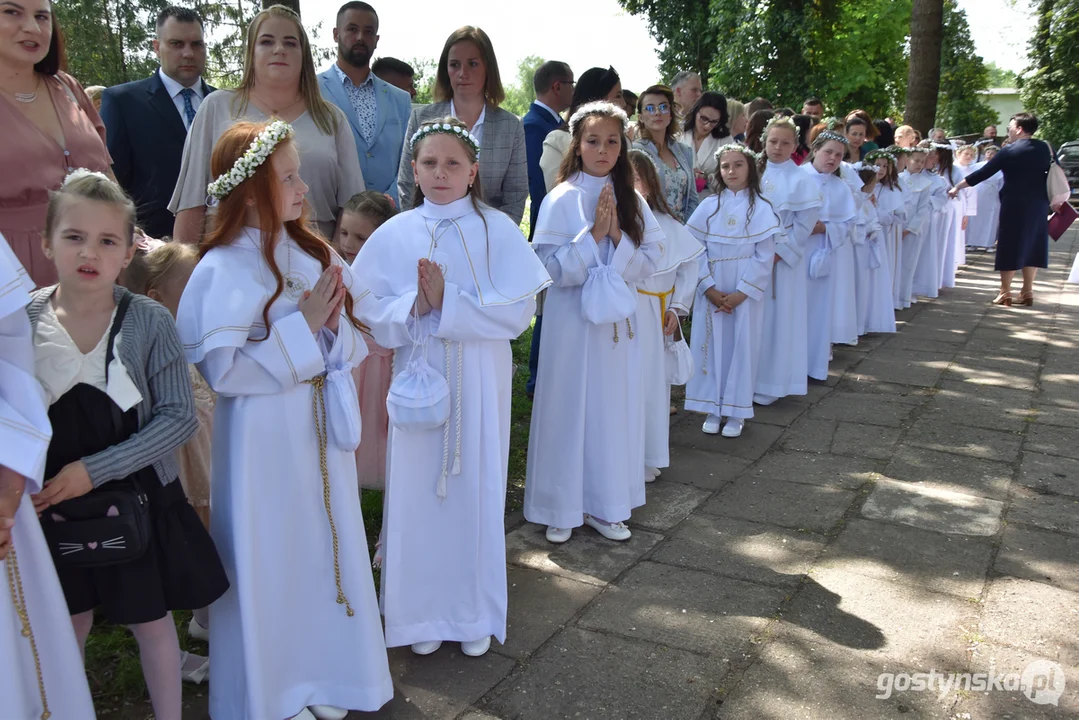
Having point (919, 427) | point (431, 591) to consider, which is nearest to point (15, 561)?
point (431, 591)

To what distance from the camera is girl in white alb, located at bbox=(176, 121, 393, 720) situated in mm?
2809

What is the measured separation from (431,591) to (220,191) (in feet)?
5.43

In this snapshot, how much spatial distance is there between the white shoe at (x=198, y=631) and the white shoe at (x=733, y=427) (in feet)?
12.4

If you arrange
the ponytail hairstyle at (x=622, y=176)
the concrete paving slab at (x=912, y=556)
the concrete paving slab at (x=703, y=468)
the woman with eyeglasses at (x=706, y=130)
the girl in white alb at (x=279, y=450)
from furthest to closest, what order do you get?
the woman with eyeglasses at (x=706, y=130), the concrete paving slab at (x=703, y=468), the ponytail hairstyle at (x=622, y=176), the concrete paving slab at (x=912, y=556), the girl in white alb at (x=279, y=450)

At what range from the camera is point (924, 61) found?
47.4ft

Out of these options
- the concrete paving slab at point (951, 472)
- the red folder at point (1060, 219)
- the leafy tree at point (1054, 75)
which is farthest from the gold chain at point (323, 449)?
the leafy tree at point (1054, 75)

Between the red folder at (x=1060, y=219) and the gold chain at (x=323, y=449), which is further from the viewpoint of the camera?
the red folder at (x=1060, y=219)

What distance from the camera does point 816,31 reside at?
21.4 meters

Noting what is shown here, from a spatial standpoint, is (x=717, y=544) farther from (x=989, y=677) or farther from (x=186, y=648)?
(x=186, y=648)

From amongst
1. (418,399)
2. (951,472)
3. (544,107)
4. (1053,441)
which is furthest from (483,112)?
(1053,441)

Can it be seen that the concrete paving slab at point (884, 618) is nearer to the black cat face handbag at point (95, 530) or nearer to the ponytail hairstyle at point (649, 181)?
the ponytail hairstyle at point (649, 181)

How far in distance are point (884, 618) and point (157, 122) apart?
4.13m

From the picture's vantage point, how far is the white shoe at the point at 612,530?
4.55 meters

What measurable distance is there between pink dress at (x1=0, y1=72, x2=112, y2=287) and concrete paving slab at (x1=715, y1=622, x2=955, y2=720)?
2869mm
